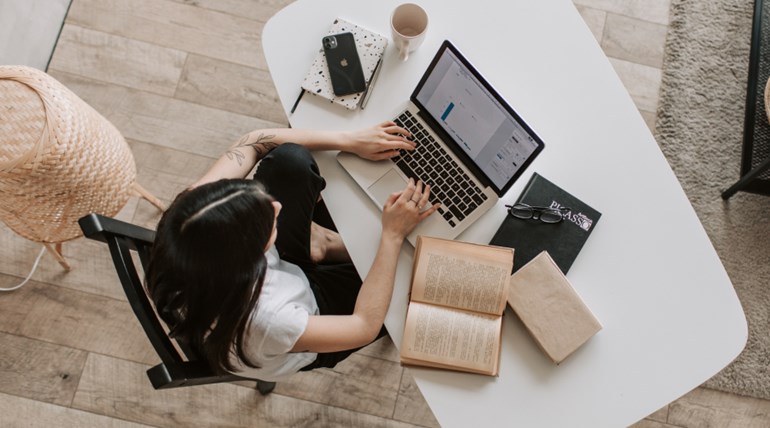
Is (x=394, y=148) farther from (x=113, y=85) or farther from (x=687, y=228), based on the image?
(x=113, y=85)

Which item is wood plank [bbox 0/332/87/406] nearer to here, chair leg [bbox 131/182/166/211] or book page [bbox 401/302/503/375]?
chair leg [bbox 131/182/166/211]

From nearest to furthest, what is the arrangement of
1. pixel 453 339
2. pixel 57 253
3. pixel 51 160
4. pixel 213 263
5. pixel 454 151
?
1. pixel 213 263
2. pixel 453 339
3. pixel 454 151
4. pixel 51 160
5. pixel 57 253

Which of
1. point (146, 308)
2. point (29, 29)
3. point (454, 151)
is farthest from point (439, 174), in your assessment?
point (29, 29)

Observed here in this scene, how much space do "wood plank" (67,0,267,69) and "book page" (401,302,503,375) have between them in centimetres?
122

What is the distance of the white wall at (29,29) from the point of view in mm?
1725

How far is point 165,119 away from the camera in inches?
74.8

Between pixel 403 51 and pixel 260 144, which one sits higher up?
pixel 403 51

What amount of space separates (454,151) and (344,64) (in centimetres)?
29

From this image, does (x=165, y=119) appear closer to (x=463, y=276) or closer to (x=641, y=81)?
(x=463, y=276)

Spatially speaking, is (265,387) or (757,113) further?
(757,113)

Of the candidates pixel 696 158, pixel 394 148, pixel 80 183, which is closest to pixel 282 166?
pixel 394 148

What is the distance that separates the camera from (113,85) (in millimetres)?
1920

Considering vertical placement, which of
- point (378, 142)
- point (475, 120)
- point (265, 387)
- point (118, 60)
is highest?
point (475, 120)

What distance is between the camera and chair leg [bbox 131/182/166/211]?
1624 mm
